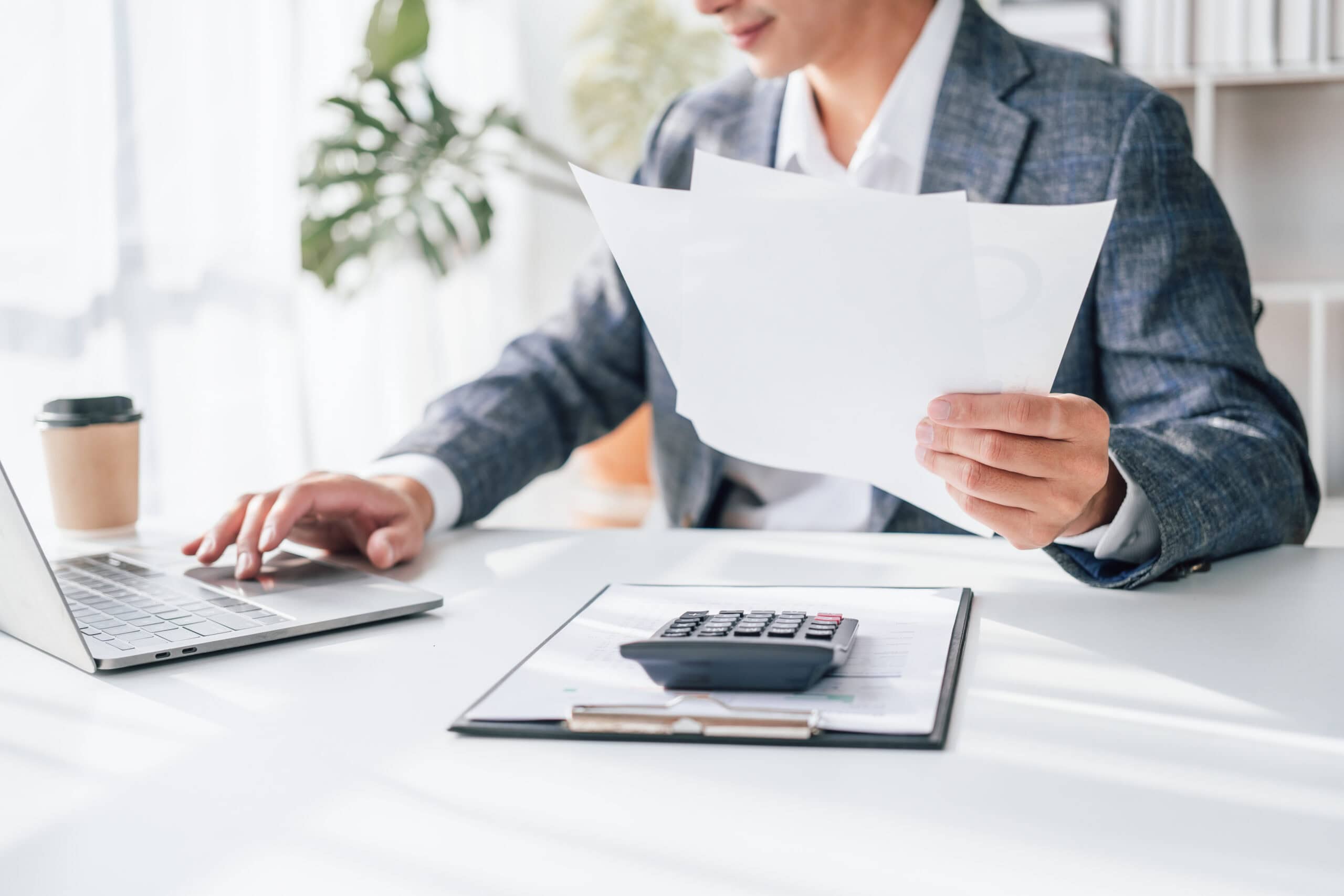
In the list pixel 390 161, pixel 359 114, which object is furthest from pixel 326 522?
pixel 390 161

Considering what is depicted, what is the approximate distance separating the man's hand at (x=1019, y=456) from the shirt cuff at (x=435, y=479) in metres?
0.47

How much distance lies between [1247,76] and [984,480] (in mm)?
1924

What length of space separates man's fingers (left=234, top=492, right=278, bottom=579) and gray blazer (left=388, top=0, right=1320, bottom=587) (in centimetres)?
20

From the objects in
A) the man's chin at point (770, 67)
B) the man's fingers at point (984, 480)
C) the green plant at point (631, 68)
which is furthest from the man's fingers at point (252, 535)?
the green plant at point (631, 68)

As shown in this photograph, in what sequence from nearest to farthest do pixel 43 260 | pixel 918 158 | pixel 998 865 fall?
pixel 998 865, pixel 918 158, pixel 43 260

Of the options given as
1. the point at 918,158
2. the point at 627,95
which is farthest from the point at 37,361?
the point at 627,95

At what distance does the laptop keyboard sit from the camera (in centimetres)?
69

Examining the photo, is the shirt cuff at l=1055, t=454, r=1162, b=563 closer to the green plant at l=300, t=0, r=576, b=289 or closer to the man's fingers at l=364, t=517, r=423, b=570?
the man's fingers at l=364, t=517, r=423, b=570

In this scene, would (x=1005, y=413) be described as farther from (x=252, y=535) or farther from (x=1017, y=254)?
(x=252, y=535)

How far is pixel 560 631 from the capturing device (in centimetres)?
69

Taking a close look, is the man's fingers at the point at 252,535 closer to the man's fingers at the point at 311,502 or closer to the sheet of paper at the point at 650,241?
the man's fingers at the point at 311,502

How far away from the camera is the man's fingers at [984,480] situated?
690 millimetres

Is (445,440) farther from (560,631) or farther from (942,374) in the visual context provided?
(942,374)

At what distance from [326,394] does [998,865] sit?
2221 mm
